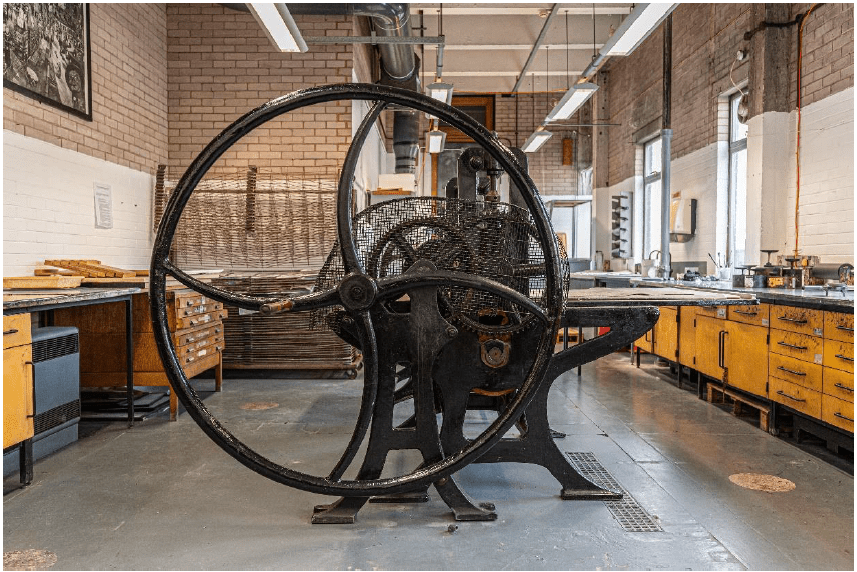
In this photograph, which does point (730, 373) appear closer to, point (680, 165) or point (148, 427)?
point (148, 427)

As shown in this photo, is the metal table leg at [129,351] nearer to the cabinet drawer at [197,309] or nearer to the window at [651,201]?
the cabinet drawer at [197,309]

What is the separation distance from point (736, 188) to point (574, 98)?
90.9 inches

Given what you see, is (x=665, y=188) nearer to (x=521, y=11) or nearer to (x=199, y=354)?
(x=521, y=11)

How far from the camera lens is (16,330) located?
2801 millimetres

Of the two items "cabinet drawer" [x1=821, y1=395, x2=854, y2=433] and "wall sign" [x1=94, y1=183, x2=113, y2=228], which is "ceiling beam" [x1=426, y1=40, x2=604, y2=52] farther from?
"cabinet drawer" [x1=821, y1=395, x2=854, y2=433]

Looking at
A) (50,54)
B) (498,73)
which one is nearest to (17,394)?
(50,54)

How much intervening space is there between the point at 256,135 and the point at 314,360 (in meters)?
2.32

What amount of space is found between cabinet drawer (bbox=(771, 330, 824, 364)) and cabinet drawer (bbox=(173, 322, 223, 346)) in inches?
148

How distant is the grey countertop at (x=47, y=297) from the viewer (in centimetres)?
274

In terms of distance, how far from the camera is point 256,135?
612cm

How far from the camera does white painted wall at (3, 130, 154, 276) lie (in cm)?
382

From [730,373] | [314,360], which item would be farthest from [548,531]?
[314,360]

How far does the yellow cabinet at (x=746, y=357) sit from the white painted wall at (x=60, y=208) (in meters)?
4.65

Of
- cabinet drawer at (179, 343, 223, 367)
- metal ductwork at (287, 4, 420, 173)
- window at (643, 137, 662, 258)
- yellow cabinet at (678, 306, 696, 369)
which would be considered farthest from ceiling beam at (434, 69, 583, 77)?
cabinet drawer at (179, 343, 223, 367)
